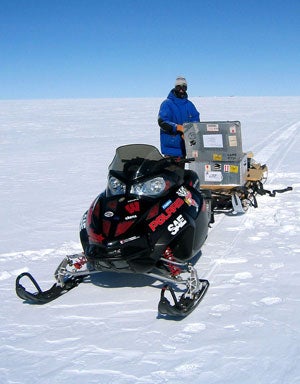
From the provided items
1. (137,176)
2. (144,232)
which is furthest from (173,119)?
(144,232)

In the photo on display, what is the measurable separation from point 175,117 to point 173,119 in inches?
1.5

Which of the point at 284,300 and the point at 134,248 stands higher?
the point at 134,248

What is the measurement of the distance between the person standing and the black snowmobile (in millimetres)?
2096

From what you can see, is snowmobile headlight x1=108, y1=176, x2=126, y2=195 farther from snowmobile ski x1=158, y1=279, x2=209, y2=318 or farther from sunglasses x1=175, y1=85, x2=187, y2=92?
sunglasses x1=175, y1=85, x2=187, y2=92

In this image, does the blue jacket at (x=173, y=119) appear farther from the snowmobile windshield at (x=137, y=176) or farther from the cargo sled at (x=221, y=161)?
the snowmobile windshield at (x=137, y=176)

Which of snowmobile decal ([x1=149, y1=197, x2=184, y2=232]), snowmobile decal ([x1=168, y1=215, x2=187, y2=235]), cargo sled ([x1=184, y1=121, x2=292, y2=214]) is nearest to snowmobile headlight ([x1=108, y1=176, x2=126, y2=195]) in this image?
snowmobile decal ([x1=149, y1=197, x2=184, y2=232])

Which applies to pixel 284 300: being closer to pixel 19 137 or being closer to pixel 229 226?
pixel 229 226

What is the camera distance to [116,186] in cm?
379

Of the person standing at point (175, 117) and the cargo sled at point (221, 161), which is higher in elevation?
the person standing at point (175, 117)

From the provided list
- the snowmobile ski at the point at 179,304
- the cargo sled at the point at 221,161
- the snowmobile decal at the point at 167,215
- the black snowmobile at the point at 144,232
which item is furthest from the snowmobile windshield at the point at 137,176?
the cargo sled at the point at 221,161

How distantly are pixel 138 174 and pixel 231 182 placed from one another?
2815 mm

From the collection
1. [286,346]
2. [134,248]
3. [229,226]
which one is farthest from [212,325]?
[229,226]

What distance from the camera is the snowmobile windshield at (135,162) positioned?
149 inches

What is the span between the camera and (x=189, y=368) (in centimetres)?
264
